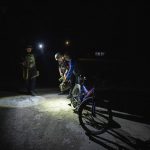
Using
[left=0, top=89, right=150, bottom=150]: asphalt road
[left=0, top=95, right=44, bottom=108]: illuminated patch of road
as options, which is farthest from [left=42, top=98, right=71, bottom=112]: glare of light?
[left=0, top=95, right=44, bottom=108]: illuminated patch of road

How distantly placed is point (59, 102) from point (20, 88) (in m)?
3.86

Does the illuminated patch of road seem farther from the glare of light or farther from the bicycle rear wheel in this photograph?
the bicycle rear wheel

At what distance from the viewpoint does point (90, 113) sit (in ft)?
23.3

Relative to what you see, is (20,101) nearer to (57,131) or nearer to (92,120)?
(57,131)

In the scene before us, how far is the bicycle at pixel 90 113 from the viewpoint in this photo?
5988 mm

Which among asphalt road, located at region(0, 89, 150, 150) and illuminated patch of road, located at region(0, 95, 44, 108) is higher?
illuminated patch of road, located at region(0, 95, 44, 108)

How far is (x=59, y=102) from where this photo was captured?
9.06 meters

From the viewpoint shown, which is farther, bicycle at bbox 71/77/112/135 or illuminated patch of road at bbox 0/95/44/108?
illuminated patch of road at bbox 0/95/44/108

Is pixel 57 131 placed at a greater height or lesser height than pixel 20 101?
lesser

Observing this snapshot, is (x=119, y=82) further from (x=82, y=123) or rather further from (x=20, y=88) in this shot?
(x=82, y=123)

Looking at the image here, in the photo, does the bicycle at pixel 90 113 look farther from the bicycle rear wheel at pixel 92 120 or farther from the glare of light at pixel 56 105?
the glare of light at pixel 56 105

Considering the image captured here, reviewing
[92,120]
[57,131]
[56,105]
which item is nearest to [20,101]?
[56,105]

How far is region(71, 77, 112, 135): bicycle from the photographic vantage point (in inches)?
236

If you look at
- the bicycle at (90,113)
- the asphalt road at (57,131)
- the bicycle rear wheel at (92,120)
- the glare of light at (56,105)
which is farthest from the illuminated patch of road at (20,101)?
the bicycle rear wheel at (92,120)
